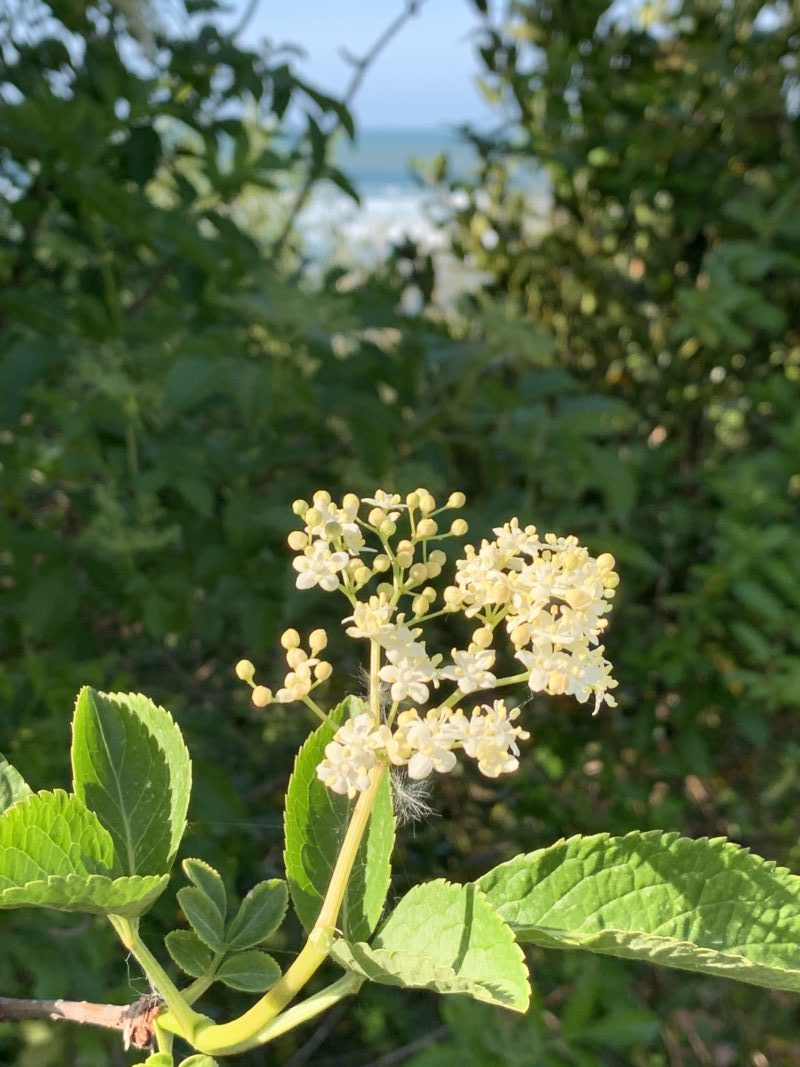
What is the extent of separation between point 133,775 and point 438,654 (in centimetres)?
20

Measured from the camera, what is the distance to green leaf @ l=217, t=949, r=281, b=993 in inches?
23.0

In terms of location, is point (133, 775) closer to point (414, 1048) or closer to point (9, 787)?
point (9, 787)

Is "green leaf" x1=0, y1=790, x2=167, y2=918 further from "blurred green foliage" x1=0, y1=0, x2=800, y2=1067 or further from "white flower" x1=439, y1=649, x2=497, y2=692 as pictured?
"blurred green foliage" x1=0, y1=0, x2=800, y2=1067

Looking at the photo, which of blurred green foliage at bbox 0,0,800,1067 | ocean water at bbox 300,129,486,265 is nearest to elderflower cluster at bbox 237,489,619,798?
blurred green foliage at bbox 0,0,800,1067

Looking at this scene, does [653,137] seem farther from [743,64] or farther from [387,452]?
[387,452]

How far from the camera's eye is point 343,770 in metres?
0.55

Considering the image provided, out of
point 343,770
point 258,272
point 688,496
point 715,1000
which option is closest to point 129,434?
point 258,272

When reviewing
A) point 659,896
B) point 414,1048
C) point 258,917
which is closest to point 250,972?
point 258,917

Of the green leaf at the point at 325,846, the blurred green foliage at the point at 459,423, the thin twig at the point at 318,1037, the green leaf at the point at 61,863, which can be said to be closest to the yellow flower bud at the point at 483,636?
the green leaf at the point at 325,846

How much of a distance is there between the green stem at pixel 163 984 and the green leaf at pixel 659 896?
6.8 inches

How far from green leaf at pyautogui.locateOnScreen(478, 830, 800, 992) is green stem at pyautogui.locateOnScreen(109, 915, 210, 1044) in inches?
6.8

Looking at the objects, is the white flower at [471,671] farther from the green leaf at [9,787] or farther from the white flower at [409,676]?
the green leaf at [9,787]

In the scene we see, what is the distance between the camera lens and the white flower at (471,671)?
0.58 meters

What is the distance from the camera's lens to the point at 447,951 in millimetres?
539
